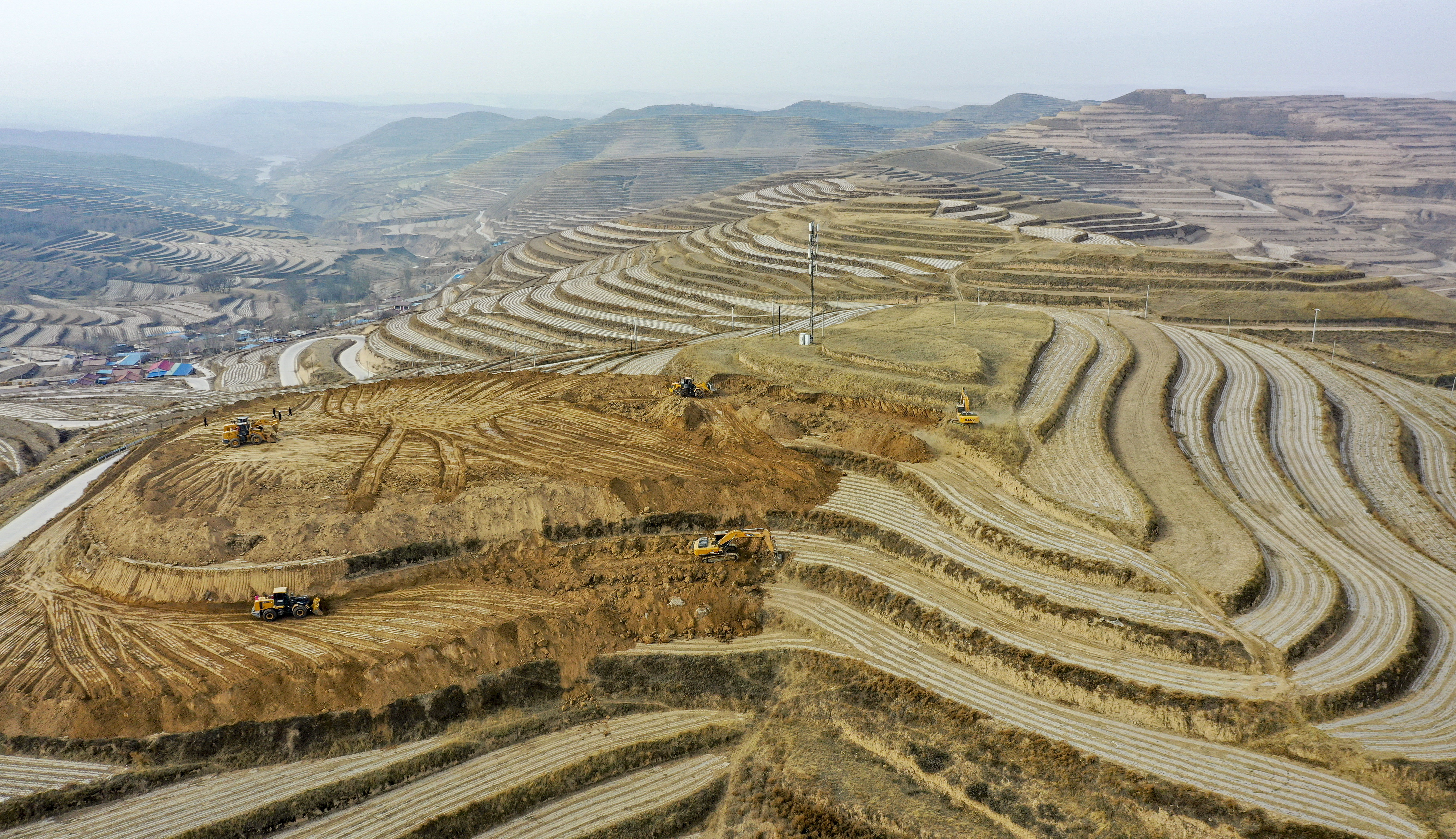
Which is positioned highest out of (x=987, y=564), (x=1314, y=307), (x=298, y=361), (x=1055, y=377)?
(x=1314, y=307)

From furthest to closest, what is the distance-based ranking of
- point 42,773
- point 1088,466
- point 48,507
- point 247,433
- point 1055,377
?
point 48,507, point 1055,377, point 247,433, point 1088,466, point 42,773

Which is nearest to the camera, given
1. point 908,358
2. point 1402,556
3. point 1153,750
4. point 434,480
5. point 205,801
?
point 1153,750

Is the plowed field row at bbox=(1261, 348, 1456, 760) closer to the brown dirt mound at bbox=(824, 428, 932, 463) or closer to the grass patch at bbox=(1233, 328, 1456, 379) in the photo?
the grass patch at bbox=(1233, 328, 1456, 379)

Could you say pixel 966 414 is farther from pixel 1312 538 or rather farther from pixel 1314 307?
pixel 1314 307

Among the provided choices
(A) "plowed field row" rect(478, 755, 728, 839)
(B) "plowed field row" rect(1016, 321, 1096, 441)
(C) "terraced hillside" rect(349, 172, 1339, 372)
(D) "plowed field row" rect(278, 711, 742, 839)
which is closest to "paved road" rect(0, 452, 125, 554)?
(C) "terraced hillside" rect(349, 172, 1339, 372)

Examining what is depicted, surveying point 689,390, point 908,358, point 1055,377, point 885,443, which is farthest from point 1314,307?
point 689,390

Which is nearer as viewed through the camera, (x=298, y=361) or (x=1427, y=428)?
(x=1427, y=428)

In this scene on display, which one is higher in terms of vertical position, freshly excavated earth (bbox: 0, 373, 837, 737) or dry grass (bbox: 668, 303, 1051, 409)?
dry grass (bbox: 668, 303, 1051, 409)
